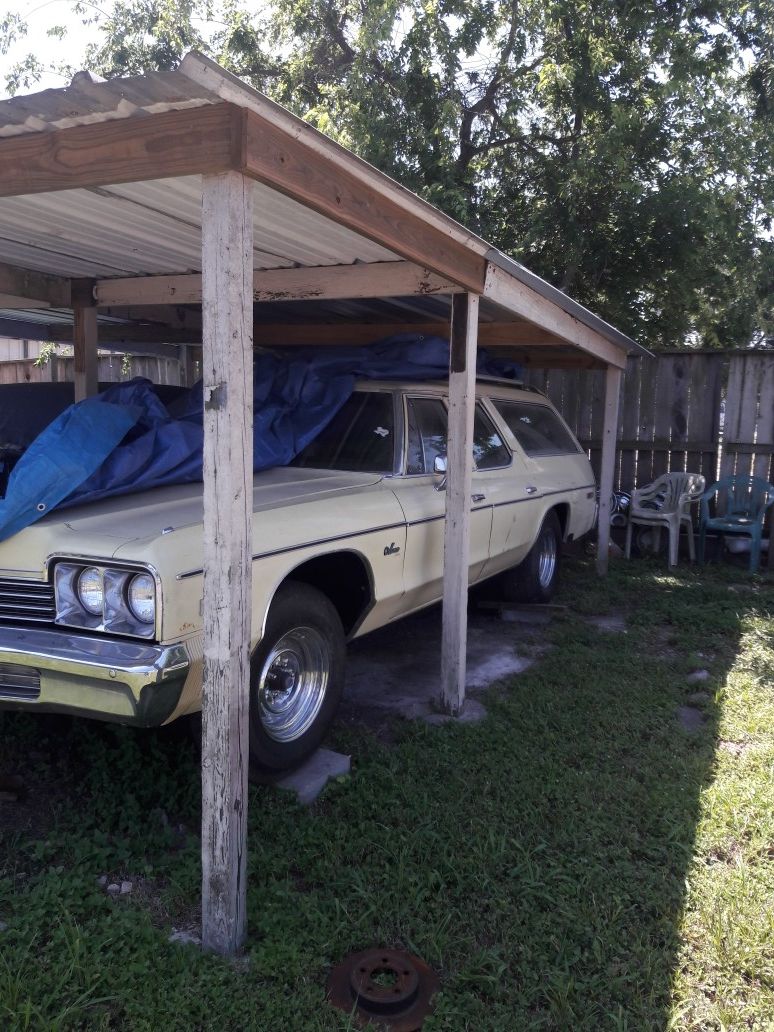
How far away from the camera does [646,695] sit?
511 centimetres

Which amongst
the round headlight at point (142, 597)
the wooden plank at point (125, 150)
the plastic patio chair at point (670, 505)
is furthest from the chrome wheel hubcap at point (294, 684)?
the plastic patio chair at point (670, 505)

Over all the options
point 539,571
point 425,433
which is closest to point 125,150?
point 425,433

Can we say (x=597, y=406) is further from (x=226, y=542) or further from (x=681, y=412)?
(x=226, y=542)

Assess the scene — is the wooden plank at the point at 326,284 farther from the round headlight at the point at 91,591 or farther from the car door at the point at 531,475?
the round headlight at the point at 91,591

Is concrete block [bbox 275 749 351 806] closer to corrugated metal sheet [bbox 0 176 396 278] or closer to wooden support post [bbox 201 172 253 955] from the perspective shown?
wooden support post [bbox 201 172 253 955]

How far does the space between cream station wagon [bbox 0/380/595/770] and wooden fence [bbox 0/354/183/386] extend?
255 inches

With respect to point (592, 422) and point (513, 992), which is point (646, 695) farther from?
point (592, 422)

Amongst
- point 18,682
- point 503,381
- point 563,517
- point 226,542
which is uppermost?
point 503,381

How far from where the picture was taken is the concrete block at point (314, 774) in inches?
149

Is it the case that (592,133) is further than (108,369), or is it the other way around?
(108,369)

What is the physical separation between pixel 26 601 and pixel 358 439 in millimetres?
2371

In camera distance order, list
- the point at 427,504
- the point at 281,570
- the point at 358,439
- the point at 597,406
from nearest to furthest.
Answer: the point at 281,570, the point at 427,504, the point at 358,439, the point at 597,406

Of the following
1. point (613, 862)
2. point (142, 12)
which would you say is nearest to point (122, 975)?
point (613, 862)

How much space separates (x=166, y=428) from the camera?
14.5ft
